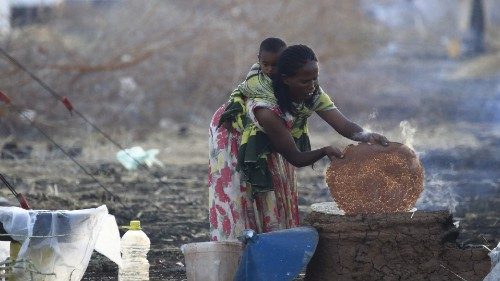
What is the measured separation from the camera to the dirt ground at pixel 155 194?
9258mm

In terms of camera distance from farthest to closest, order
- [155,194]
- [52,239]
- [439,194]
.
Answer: [155,194] → [439,194] → [52,239]

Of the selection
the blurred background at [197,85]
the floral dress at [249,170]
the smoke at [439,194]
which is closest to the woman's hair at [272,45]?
the floral dress at [249,170]

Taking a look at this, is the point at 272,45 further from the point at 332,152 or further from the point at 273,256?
the point at 273,256

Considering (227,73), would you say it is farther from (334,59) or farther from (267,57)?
(267,57)

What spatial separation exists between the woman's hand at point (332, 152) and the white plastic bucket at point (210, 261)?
747 mm

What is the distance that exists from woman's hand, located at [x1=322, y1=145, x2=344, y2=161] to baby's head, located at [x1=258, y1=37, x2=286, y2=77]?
58cm

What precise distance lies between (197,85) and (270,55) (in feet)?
44.7

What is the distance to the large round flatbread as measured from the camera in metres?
7.02

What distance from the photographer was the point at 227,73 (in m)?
20.7

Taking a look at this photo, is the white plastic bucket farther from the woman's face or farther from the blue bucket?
the woman's face

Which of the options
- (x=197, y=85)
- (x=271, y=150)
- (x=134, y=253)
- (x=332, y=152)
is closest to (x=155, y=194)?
(x=134, y=253)

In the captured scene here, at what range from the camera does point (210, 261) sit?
6914 mm

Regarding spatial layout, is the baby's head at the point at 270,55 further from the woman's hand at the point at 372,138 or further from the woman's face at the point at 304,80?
the woman's hand at the point at 372,138

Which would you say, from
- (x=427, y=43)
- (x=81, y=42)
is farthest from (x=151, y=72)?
(x=427, y=43)
